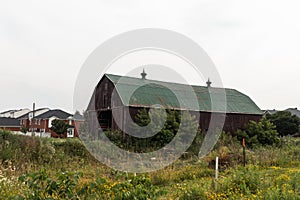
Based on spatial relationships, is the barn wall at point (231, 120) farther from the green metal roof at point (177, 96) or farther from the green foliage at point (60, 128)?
the green foliage at point (60, 128)

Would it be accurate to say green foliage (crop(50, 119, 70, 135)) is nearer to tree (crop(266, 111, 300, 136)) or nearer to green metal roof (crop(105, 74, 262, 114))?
green metal roof (crop(105, 74, 262, 114))

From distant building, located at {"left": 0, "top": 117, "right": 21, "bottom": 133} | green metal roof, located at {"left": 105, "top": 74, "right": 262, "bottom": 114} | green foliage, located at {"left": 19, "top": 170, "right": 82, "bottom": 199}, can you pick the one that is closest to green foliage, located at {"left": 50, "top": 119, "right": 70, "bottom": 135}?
green metal roof, located at {"left": 105, "top": 74, "right": 262, "bottom": 114}

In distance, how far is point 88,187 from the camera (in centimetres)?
512

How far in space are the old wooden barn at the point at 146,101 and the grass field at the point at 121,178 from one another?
729 centimetres

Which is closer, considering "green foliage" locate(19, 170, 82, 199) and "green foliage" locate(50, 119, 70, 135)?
"green foliage" locate(19, 170, 82, 199)

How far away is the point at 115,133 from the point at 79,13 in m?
8.86

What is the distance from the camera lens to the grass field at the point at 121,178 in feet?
15.2

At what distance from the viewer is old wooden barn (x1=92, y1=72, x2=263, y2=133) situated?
798 inches

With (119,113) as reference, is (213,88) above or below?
above

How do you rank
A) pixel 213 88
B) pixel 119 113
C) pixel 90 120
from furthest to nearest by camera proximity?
1. pixel 213 88
2. pixel 90 120
3. pixel 119 113

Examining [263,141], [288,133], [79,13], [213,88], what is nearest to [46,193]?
[79,13]

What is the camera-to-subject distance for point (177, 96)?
22750 millimetres

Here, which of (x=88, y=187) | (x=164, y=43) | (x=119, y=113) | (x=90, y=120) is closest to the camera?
(x=88, y=187)

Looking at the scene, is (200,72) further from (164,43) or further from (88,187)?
(88,187)
